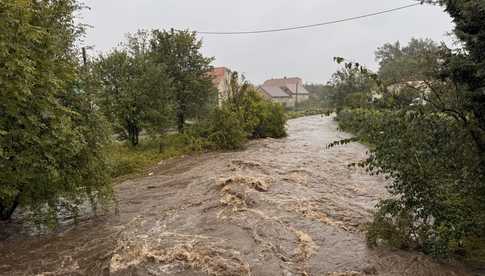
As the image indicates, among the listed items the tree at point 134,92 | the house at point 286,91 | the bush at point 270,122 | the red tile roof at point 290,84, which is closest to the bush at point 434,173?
the tree at point 134,92

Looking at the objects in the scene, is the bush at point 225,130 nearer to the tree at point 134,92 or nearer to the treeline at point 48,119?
the tree at point 134,92

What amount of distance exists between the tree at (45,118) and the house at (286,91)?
2533 inches

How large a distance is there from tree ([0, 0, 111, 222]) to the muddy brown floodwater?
1.02m

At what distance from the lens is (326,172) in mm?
14195

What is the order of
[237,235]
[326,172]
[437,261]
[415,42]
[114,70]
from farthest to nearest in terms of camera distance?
[415,42] → [114,70] → [326,172] → [237,235] → [437,261]

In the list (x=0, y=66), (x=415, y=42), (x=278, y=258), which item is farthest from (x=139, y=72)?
(x=415, y=42)

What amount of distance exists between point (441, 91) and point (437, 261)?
2.90m

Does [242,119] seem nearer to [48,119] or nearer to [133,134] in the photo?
[133,134]

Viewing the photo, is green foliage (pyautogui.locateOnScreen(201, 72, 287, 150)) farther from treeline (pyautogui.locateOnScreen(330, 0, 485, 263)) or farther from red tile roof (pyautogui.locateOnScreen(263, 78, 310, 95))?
red tile roof (pyautogui.locateOnScreen(263, 78, 310, 95))

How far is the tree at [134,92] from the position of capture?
61.1 feet

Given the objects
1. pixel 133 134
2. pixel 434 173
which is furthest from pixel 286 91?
pixel 434 173

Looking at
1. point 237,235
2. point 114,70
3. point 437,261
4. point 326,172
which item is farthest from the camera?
point 114,70

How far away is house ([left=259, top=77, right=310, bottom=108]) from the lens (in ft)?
250

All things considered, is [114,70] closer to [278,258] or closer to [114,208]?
[114,208]
